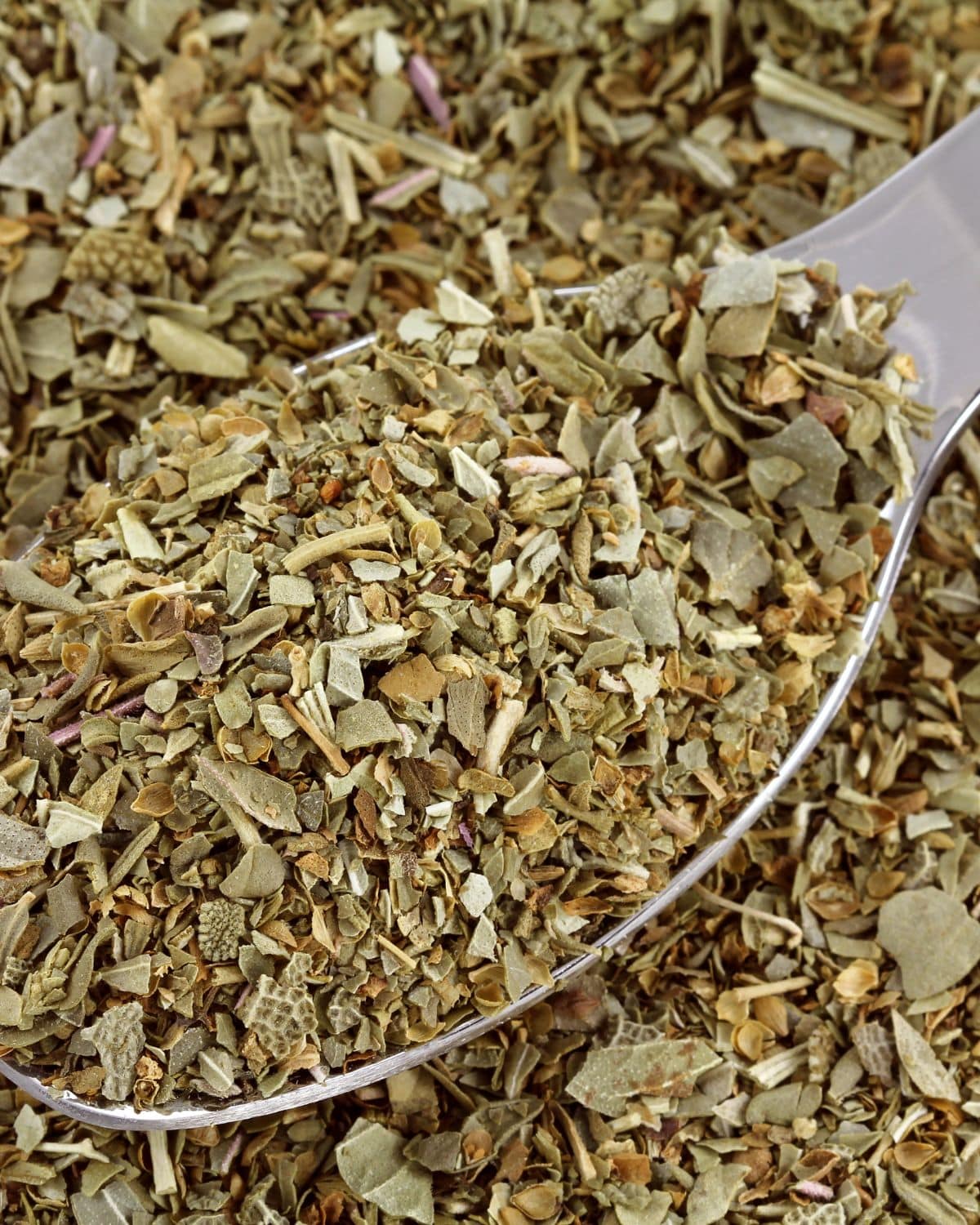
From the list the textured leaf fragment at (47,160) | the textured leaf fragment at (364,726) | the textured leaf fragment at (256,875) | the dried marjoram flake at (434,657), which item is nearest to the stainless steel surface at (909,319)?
the dried marjoram flake at (434,657)

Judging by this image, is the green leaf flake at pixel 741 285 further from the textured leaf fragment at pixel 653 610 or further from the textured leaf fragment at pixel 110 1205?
the textured leaf fragment at pixel 110 1205

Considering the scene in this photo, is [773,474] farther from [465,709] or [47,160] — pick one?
[47,160]

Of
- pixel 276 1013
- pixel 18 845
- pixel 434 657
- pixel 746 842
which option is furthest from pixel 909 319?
pixel 18 845

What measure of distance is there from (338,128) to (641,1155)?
1.63m

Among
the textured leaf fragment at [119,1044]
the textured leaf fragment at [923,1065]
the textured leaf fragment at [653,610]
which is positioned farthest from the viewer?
A: the textured leaf fragment at [923,1065]

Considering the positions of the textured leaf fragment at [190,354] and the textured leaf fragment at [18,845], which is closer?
the textured leaf fragment at [18,845]

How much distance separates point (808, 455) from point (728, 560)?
0.63 ft

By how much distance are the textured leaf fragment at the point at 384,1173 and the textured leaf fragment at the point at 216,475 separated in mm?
818

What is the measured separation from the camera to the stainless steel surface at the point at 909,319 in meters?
1.57

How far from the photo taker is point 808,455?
163 centimetres

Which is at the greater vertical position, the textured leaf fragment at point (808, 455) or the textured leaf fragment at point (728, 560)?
the textured leaf fragment at point (808, 455)

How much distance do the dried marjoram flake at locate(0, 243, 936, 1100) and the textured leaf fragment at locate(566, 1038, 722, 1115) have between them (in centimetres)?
11

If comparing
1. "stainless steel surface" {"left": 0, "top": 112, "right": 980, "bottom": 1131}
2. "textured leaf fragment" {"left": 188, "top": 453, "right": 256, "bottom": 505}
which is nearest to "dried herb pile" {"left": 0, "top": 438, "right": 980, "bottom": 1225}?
"stainless steel surface" {"left": 0, "top": 112, "right": 980, "bottom": 1131}

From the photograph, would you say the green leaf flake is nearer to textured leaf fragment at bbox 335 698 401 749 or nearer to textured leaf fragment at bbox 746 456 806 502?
textured leaf fragment at bbox 746 456 806 502
